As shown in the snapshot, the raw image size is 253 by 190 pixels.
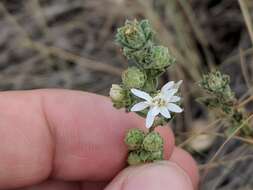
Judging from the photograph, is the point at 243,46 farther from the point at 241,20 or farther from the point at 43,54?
the point at 43,54

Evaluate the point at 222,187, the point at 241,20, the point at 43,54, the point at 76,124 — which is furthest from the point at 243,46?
the point at 76,124

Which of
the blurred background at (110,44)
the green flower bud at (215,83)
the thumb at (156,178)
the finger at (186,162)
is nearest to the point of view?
the thumb at (156,178)

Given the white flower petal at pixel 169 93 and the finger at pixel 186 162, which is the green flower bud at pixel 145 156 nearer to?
the white flower petal at pixel 169 93

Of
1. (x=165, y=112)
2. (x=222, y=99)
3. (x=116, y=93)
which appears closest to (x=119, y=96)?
(x=116, y=93)

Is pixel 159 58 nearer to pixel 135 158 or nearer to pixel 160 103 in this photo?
pixel 160 103

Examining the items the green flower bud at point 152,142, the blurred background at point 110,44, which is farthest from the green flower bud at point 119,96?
the blurred background at point 110,44

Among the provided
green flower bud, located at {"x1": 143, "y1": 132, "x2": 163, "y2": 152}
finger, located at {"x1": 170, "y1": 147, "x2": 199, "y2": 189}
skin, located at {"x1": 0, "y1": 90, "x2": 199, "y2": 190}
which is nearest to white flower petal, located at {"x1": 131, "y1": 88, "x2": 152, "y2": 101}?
green flower bud, located at {"x1": 143, "y1": 132, "x2": 163, "y2": 152}
